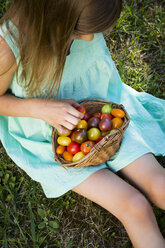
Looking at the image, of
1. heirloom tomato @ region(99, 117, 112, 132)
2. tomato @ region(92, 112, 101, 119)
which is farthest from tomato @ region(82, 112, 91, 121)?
heirloom tomato @ region(99, 117, 112, 132)

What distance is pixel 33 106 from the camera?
4.73ft

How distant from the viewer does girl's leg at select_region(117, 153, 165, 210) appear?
145 cm

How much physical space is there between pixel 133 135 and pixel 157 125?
0.31 m

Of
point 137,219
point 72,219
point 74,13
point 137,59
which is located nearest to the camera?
point 74,13

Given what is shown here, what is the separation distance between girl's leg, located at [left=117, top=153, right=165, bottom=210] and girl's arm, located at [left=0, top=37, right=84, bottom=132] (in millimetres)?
449

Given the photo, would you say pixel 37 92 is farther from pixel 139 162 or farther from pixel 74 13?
pixel 139 162

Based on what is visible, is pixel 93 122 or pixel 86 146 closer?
pixel 86 146

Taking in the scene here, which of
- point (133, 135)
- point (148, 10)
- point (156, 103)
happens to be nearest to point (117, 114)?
point (133, 135)

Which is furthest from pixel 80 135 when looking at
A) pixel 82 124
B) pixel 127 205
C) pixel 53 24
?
pixel 53 24

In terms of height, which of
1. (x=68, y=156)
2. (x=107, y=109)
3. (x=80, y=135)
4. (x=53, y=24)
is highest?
(x=53, y=24)

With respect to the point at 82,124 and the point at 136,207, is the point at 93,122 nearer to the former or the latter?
the point at 82,124

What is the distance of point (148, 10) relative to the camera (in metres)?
2.59

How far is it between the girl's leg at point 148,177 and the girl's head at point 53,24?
675mm

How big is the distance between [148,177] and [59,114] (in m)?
0.59
